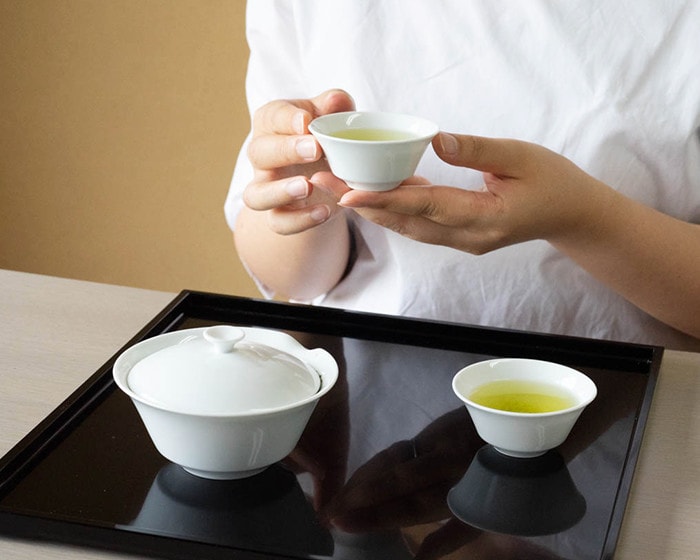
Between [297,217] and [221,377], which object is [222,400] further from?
[297,217]

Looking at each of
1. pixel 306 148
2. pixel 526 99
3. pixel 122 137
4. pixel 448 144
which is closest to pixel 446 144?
pixel 448 144

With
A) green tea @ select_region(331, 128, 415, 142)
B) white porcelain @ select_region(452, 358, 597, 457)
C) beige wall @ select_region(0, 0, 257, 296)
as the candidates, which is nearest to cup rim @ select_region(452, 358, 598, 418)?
white porcelain @ select_region(452, 358, 597, 457)

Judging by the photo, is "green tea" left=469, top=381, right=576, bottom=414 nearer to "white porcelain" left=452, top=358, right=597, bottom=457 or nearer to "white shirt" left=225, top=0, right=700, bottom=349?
"white porcelain" left=452, top=358, right=597, bottom=457

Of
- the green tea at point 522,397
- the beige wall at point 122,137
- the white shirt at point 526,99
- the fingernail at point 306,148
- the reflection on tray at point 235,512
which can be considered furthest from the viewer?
the beige wall at point 122,137

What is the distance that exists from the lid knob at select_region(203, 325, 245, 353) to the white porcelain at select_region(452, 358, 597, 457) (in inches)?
6.9

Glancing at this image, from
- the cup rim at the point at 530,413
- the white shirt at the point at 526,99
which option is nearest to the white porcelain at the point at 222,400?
the cup rim at the point at 530,413

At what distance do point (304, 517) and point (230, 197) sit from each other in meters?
0.71

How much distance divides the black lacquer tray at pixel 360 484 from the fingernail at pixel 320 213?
0.14m

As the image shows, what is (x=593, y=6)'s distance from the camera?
46.1 inches

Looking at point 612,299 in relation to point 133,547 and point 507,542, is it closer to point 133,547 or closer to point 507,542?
point 507,542

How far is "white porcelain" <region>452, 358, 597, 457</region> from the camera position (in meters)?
0.76

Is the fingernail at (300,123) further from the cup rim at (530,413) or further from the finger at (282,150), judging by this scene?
the cup rim at (530,413)

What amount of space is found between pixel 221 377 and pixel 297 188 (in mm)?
289

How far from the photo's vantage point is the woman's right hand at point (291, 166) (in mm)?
952
